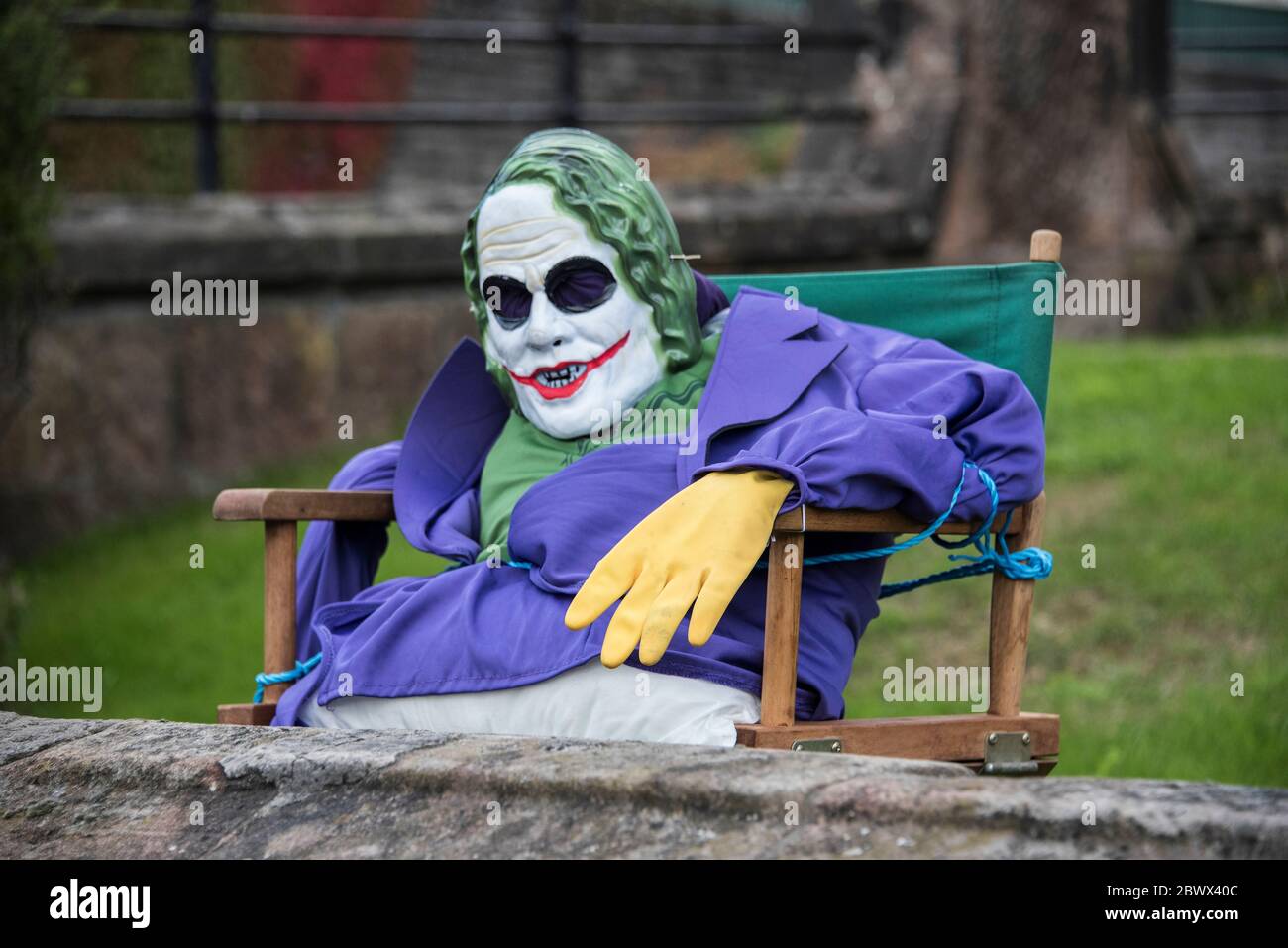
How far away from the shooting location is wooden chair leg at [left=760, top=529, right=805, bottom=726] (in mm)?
2572

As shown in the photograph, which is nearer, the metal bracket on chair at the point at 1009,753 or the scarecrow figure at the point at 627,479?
the scarecrow figure at the point at 627,479

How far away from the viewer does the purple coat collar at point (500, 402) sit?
9.48 feet

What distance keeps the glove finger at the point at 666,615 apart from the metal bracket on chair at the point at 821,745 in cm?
29

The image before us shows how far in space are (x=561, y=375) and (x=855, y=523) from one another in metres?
0.69

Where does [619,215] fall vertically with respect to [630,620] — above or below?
above

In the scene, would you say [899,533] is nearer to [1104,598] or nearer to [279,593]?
[279,593]

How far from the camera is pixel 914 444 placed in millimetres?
2643
